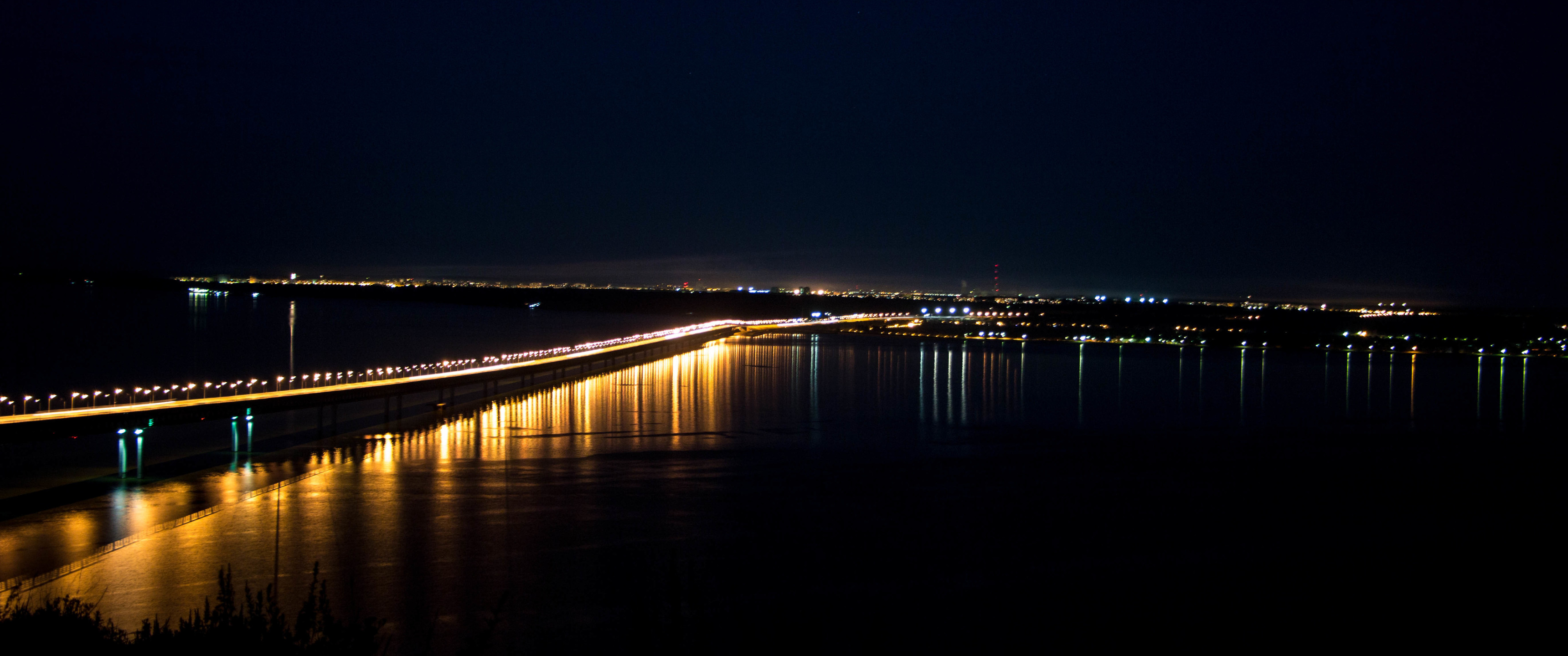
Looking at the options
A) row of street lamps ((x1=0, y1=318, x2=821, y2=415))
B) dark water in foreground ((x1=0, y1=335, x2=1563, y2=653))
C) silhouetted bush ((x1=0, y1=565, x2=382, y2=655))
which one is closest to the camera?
silhouetted bush ((x1=0, y1=565, x2=382, y2=655))

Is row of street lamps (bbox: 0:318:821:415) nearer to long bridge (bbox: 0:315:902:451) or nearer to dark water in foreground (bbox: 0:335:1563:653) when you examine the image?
long bridge (bbox: 0:315:902:451)

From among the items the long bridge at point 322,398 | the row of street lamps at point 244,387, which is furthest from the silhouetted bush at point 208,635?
the row of street lamps at point 244,387

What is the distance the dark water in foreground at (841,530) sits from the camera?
13.9 meters

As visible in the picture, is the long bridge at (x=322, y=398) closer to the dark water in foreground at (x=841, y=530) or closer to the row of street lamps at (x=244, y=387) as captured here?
the row of street lamps at (x=244, y=387)

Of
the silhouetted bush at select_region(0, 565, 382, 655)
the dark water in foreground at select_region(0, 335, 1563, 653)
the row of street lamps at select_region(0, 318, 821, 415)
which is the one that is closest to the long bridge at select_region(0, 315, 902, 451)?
the row of street lamps at select_region(0, 318, 821, 415)

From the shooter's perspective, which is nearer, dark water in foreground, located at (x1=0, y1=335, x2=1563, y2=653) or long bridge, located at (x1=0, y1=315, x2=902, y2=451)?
dark water in foreground, located at (x1=0, y1=335, x2=1563, y2=653)

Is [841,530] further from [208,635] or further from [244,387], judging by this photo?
[244,387]

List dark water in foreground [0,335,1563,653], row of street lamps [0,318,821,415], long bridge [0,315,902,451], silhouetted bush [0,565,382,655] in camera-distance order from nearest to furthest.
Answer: silhouetted bush [0,565,382,655] → dark water in foreground [0,335,1563,653] → long bridge [0,315,902,451] → row of street lamps [0,318,821,415]

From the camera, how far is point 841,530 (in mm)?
18594

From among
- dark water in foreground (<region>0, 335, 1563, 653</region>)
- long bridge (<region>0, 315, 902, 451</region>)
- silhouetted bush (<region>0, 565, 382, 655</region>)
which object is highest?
silhouetted bush (<region>0, 565, 382, 655</region>)

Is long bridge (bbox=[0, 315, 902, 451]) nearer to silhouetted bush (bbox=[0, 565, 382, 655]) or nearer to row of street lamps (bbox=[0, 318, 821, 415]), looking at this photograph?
row of street lamps (bbox=[0, 318, 821, 415])

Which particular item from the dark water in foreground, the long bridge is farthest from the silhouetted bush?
the long bridge

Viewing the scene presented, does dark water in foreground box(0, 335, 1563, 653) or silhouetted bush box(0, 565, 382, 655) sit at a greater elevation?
silhouetted bush box(0, 565, 382, 655)

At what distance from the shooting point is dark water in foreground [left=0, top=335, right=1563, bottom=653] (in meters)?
13.9
